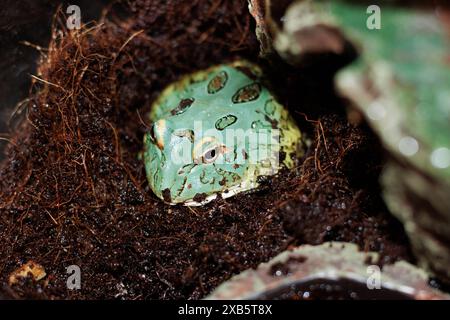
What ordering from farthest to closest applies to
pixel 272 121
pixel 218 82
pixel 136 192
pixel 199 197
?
pixel 218 82, pixel 272 121, pixel 136 192, pixel 199 197

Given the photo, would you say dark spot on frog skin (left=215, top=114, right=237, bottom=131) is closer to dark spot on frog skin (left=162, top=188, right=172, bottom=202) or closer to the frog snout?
the frog snout

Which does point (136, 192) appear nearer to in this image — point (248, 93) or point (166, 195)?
point (166, 195)

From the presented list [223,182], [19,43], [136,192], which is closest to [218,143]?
[223,182]

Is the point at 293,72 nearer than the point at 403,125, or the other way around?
the point at 403,125
